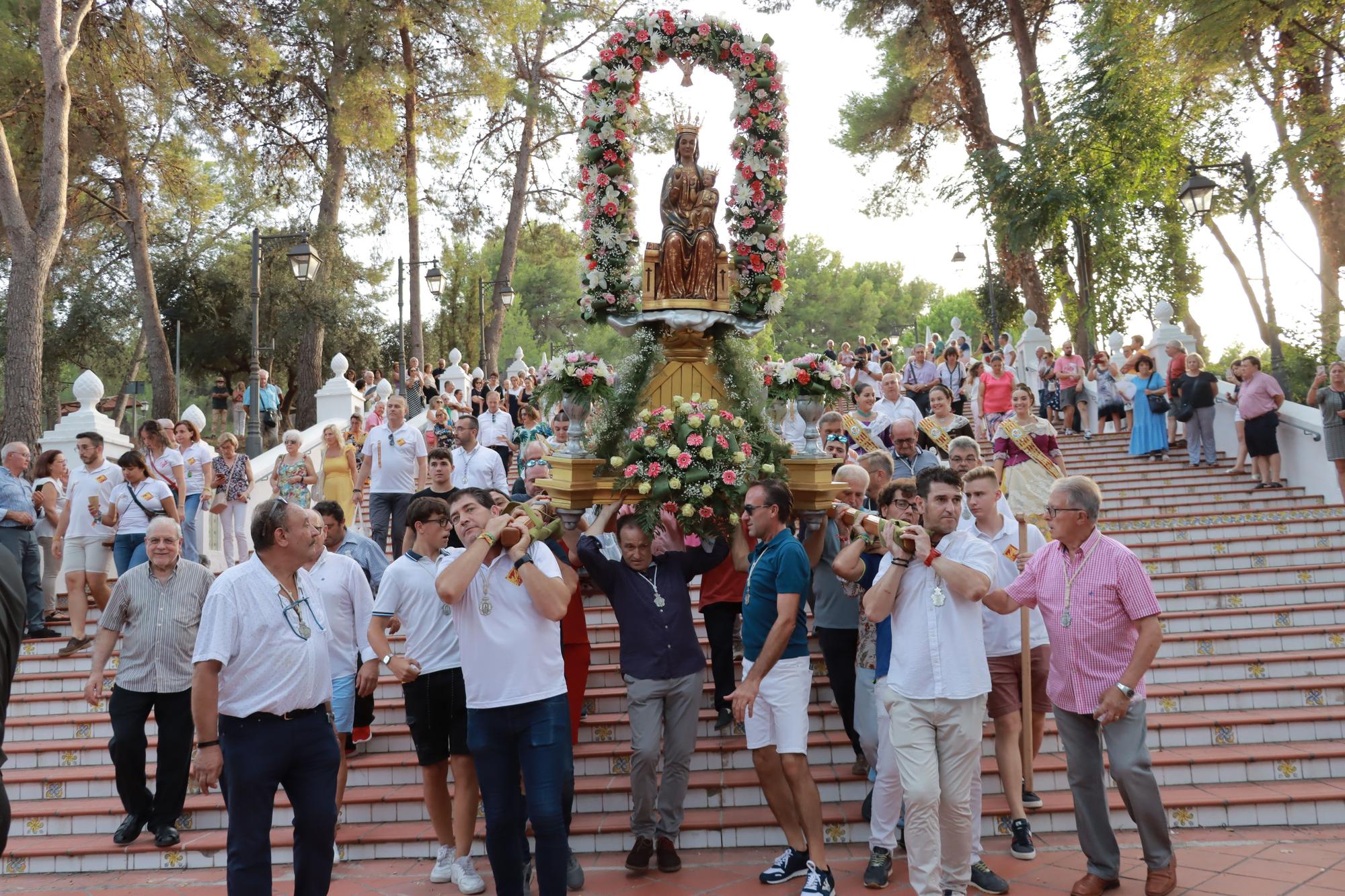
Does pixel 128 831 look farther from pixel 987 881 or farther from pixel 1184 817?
pixel 1184 817

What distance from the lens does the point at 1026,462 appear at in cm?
764

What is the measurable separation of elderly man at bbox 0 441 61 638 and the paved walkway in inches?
141

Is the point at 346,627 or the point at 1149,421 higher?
the point at 1149,421

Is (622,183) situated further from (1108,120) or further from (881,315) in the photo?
(881,315)

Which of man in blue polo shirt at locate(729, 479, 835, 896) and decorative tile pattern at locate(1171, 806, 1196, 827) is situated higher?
man in blue polo shirt at locate(729, 479, 835, 896)

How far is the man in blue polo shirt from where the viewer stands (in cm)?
472

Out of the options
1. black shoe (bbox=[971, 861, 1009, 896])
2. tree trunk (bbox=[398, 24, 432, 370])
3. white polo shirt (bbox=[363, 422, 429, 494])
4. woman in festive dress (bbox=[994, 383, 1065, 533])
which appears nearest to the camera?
black shoe (bbox=[971, 861, 1009, 896])

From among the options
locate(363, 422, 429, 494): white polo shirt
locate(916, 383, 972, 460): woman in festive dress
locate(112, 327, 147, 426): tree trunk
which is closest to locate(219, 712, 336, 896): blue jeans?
locate(363, 422, 429, 494): white polo shirt

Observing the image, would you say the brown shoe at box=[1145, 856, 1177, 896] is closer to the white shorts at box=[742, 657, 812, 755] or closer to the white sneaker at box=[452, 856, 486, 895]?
the white shorts at box=[742, 657, 812, 755]

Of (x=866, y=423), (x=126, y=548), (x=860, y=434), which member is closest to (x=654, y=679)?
(x=860, y=434)

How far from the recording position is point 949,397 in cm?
885

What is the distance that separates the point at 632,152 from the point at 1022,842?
558 centimetres

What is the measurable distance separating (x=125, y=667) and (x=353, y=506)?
472 centimetres

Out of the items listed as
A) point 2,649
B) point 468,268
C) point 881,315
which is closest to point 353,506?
point 2,649
